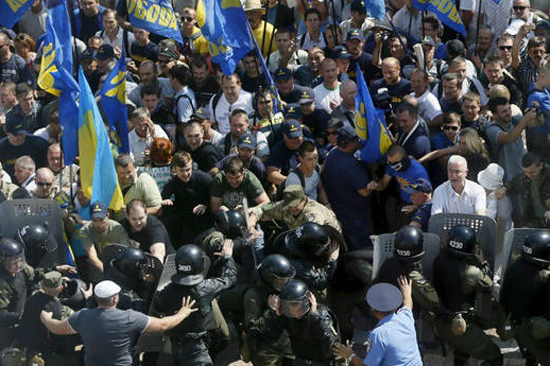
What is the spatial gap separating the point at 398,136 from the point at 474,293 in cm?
277

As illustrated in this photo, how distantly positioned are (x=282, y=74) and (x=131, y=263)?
4.23 meters

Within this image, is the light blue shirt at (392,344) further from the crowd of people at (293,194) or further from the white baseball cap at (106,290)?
the white baseball cap at (106,290)

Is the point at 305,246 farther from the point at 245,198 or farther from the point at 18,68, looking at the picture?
the point at 18,68

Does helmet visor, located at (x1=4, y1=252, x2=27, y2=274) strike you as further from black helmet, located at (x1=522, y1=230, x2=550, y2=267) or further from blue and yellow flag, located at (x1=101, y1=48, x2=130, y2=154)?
black helmet, located at (x1=522, y1=230, x2=550, y2=267)

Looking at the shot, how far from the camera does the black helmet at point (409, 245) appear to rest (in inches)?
359

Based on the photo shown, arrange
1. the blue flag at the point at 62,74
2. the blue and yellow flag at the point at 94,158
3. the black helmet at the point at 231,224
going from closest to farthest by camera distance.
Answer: the black helmet at the point at 231,224, the blue and yellow flag at the point at 94,158, the blue flag at the point at 62,74

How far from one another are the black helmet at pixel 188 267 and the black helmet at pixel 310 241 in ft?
2.85

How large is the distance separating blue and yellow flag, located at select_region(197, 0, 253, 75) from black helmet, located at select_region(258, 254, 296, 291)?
3.71 m

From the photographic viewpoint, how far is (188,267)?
9.05 m

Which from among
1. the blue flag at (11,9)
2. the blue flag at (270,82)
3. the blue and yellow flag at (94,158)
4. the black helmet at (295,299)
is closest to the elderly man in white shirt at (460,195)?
the black helmet at (295,299)

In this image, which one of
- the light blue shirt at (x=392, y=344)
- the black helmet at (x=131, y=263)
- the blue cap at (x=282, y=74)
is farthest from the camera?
the blue cap at (x=282, y=74)

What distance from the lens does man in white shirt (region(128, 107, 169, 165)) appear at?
11844 mm

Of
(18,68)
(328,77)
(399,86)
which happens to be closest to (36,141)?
(18,68)

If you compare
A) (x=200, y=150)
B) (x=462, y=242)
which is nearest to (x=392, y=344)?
(x=462, y=242)
